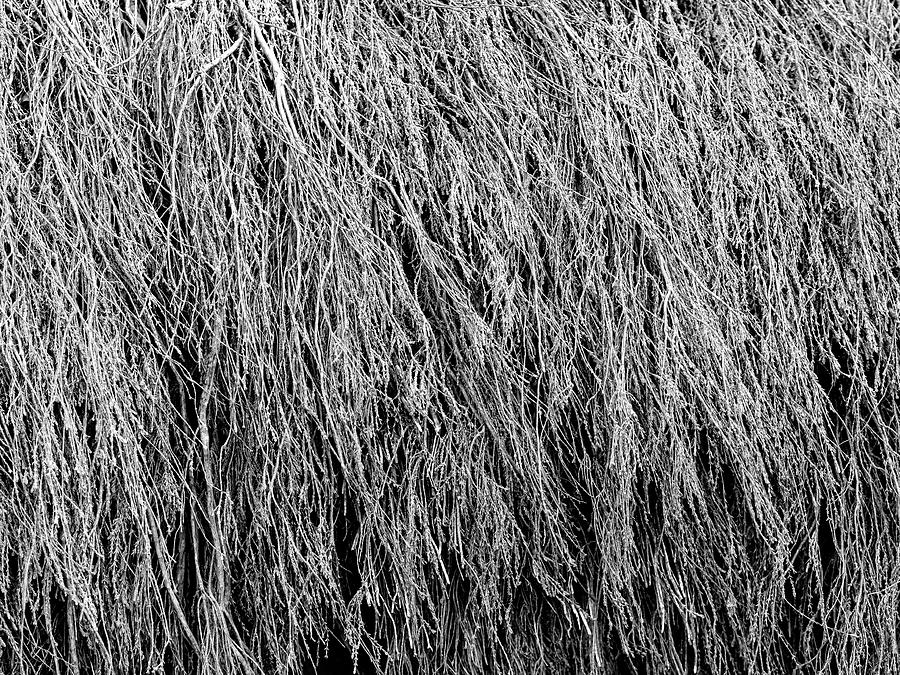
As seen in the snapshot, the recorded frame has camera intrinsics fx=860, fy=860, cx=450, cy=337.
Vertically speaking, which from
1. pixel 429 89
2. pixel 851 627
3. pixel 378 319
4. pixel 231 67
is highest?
pixel 231 67

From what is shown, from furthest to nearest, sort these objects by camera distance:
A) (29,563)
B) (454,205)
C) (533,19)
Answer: (533,19) → (454,205) → (29,563)

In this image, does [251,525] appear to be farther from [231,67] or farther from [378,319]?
[231,67]

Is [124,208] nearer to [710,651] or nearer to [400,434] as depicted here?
[400,434]

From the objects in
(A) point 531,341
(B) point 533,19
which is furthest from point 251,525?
(B) point 533,19

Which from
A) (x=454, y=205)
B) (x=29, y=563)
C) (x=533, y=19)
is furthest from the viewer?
(x=533, y=19)

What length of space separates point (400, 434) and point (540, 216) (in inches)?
12.9

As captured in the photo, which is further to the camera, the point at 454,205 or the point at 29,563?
the point at 454,205

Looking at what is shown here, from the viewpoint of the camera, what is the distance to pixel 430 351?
1041mm

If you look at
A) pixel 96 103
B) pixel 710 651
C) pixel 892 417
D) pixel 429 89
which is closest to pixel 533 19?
pixel 429 89

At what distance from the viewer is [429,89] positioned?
113cm

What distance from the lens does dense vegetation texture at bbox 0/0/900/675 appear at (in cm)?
101

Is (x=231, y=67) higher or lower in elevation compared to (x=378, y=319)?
higher

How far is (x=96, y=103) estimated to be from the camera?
1.04 meters

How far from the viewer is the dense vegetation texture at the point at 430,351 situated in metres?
1.01
